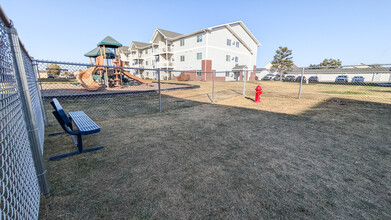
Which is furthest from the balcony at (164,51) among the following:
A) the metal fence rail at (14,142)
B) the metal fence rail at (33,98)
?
the metal fence rail at (14,142)

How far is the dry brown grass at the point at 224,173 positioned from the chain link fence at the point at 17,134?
421mm

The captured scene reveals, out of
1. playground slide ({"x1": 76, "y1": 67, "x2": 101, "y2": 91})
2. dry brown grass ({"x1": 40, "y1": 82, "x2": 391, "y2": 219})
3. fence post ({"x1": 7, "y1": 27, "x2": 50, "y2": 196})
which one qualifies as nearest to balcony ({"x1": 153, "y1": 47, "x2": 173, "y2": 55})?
playground slide ({"x1": 76, "y1": 67, "x2": 101, "y2": 91})

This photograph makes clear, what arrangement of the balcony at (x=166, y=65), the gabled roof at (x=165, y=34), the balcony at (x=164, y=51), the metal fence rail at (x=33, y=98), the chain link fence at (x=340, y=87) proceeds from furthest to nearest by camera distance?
the balcony at (x=166, y=65) < the balcony at (x=164, y=51) < the gabled roof at (x=165, y=34) < the chain link fence at (x=340, y=87) < the metal fence rail at (x=33, y=98)

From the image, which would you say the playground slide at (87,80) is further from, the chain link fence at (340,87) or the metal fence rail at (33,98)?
the chain link fence at (340,87)

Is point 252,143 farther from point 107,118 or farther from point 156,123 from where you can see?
point 107,118

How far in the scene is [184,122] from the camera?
5496 mm

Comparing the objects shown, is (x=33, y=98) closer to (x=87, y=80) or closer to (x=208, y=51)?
(x=87, y=80)

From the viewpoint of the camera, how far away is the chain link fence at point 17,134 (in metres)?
1.37

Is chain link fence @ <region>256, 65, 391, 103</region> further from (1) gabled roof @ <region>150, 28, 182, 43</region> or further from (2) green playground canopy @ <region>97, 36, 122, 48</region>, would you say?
(1) gabled roof @ <region>150, 28, 182, 43</region>

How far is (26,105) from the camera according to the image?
1876 mm

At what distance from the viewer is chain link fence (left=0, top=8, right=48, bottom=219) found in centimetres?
137

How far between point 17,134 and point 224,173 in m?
2.58

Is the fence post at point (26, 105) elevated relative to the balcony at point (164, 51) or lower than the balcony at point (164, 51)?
lower

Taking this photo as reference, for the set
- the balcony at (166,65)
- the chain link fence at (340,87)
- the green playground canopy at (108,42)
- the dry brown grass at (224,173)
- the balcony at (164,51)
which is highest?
→ the balcony at (164,51)
